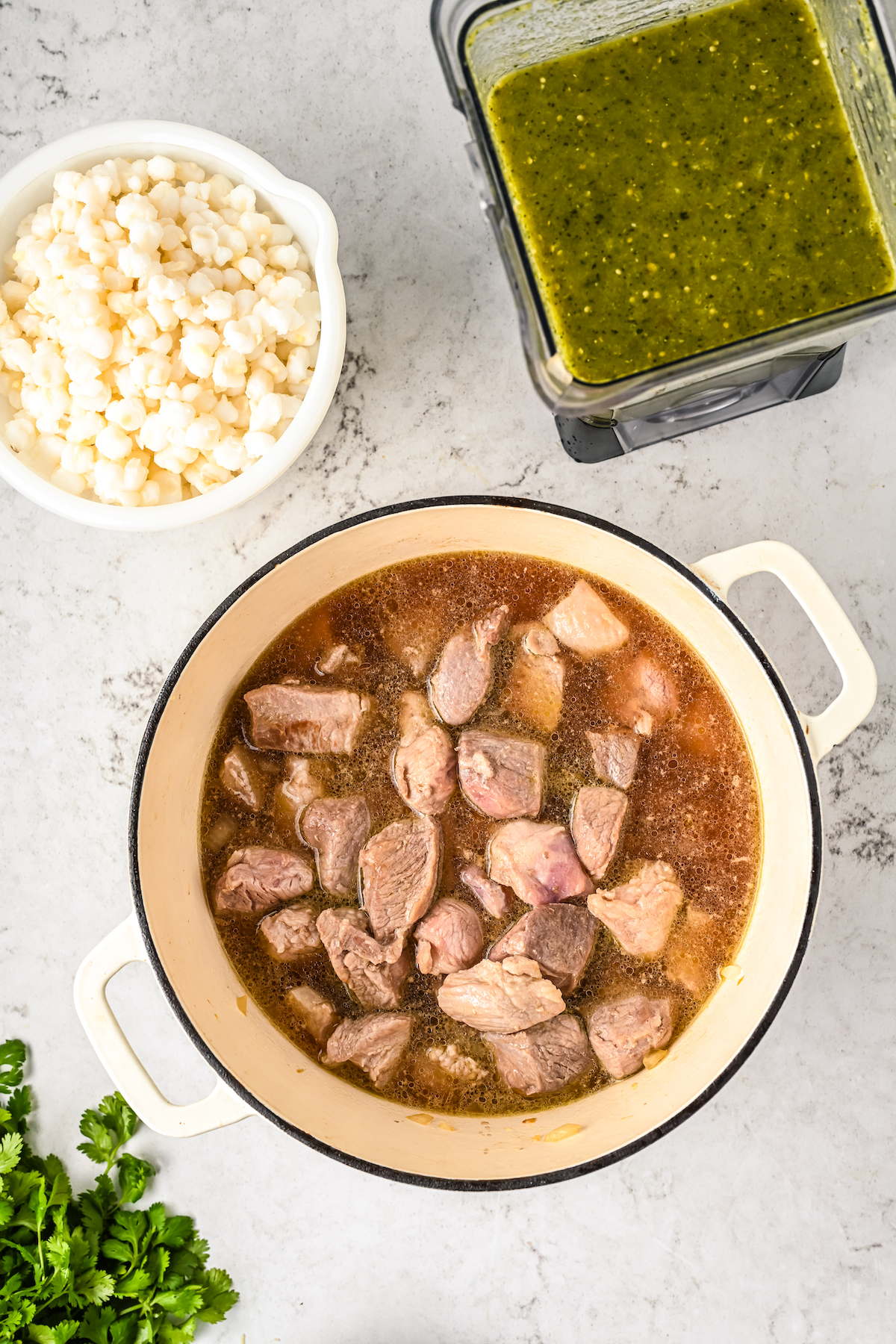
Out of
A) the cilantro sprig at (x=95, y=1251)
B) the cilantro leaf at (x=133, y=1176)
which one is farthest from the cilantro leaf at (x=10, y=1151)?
the cilantro leaf at (x=133, y=1176)

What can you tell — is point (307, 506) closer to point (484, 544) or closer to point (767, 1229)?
point (484, 544)

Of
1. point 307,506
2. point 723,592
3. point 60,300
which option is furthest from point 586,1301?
point 60,300

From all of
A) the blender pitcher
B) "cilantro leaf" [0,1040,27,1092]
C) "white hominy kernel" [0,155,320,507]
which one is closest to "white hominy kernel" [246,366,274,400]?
"white hominy kernel" [0,155,320,507]

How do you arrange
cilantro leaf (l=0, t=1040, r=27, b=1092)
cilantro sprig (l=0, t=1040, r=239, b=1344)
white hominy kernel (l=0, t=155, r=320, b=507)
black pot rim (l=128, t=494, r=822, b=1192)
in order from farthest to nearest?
cilantro leaf (l=0, t=1040, r=27, b=1092) < cilantro sprig (l=0, t=1040, r=239, b=1344) < white hominy kernel (l=0, t=155, r=320, b=507) < black pot rim (l=128, t=494, r=822, b=1192)

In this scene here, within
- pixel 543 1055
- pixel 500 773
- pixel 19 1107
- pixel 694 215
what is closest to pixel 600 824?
pixel 500 773

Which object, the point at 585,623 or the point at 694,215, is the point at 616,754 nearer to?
the point at 585,623

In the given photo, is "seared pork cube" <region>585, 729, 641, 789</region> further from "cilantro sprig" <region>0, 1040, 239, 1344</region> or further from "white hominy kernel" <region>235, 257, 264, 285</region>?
"cilantro sprig" <region>0, 1040, 239, 1344</region>

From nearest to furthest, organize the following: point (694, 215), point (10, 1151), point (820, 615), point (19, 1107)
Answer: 1. point (694, 215)
2. point (820, 615)
3. point (10, 1151)
4. point (19, 1107)
